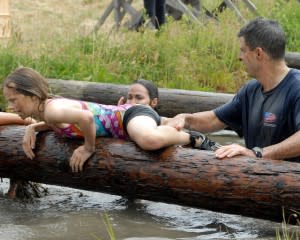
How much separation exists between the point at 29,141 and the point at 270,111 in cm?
176

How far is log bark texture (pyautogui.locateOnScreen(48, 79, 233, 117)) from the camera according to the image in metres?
9.77

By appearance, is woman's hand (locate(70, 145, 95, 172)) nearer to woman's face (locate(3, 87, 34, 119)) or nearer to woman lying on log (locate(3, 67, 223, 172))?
woman lying on log (locate(3, 67, 223, 172))

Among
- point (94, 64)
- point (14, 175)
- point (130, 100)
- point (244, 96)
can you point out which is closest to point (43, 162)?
point (14, 175)

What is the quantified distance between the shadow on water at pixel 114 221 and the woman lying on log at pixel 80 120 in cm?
50

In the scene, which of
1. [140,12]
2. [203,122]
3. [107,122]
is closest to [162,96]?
[203,122]

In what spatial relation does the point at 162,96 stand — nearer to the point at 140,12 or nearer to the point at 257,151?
the point at 257,151

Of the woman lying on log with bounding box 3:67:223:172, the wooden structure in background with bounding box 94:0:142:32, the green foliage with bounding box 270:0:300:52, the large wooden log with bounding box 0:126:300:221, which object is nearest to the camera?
the large wooden log with bounding box 0:126:300:221

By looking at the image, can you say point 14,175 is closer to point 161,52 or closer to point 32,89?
point 32,89

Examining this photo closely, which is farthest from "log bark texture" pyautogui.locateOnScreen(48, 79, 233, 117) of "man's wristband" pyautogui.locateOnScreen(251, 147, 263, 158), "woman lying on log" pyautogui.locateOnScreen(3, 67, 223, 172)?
"man's wristband" pyautogui.locateOnScreen(251, 147, 263, 158)

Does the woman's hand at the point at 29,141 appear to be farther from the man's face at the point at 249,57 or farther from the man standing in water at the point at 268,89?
the man's face at the point at 249,57

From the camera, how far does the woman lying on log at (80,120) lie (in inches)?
237

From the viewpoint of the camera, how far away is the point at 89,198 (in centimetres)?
741

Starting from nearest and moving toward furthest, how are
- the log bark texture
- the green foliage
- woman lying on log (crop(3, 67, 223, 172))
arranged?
woman lying on log (crop(3, 67, 223, 172))
the log bark texture
the green foliage

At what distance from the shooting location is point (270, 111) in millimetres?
6160
